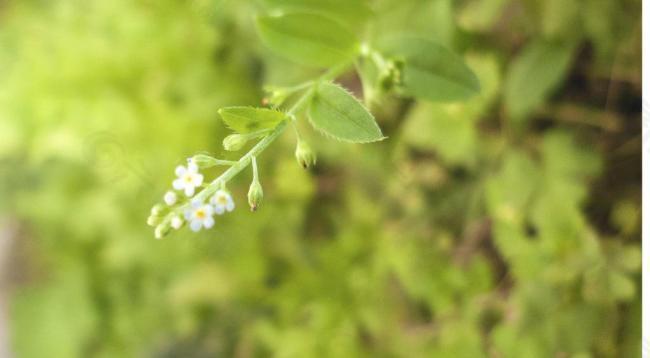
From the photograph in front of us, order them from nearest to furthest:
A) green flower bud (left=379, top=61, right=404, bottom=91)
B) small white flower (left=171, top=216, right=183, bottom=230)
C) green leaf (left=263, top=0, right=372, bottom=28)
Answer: small white flower (left=171, top=216, right=183, bottom=230)
green flower bud (left=379, top=61, right=404, bottom=91)
green leaf (left=263, top=0, right=372, bottom=28)

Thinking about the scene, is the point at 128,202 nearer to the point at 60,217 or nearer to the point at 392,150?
the point at 60,217

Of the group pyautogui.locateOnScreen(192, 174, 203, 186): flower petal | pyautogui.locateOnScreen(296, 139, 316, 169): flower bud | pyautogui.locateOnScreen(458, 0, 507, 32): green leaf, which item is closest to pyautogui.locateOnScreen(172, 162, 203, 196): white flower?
pyautogui.locateOnScreen(192, 174, 203, 186): flower petal

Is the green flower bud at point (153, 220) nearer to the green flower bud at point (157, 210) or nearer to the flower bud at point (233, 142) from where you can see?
the green flower bud at point (157, 210)

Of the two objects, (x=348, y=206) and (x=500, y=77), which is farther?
(x=348, y=206)

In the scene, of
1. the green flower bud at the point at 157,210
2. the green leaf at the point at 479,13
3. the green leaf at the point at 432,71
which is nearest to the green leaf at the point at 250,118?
the green flower bud at the point at 157,210

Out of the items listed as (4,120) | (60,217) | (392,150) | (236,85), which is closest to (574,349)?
(392,150)

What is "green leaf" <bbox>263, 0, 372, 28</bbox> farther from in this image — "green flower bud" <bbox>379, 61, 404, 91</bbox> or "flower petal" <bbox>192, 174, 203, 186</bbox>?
"flower petal" <bbox>192, 174, 203, 186</bbox>
